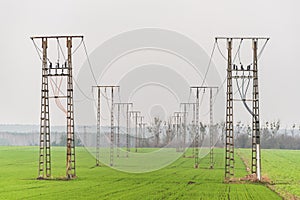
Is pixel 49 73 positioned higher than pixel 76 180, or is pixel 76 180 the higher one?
pixel 49 73

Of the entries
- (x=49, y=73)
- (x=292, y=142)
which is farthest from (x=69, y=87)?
(x=292, y=142)

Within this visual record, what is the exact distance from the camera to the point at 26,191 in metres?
28.9

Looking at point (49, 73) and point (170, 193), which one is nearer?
point (170, 193)

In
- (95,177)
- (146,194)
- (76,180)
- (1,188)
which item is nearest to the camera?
(146,194)

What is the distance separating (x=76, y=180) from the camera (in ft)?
120

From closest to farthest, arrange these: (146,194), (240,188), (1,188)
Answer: (146,194) < (1,188) < (240,188)

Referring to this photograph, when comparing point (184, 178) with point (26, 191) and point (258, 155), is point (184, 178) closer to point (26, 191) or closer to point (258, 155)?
point (258, 155)

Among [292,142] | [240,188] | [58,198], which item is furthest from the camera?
[292,142]

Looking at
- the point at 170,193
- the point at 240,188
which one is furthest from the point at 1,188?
the point at 240,188

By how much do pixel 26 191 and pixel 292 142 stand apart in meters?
125

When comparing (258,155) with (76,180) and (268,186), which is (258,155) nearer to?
(268,186)

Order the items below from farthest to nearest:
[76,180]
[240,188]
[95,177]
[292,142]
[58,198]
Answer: [292,142] → [95,177] → [76,180] → [240,188] → [58,198]

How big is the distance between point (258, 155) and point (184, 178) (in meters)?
4.81

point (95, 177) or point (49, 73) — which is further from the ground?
point (49, 73)
